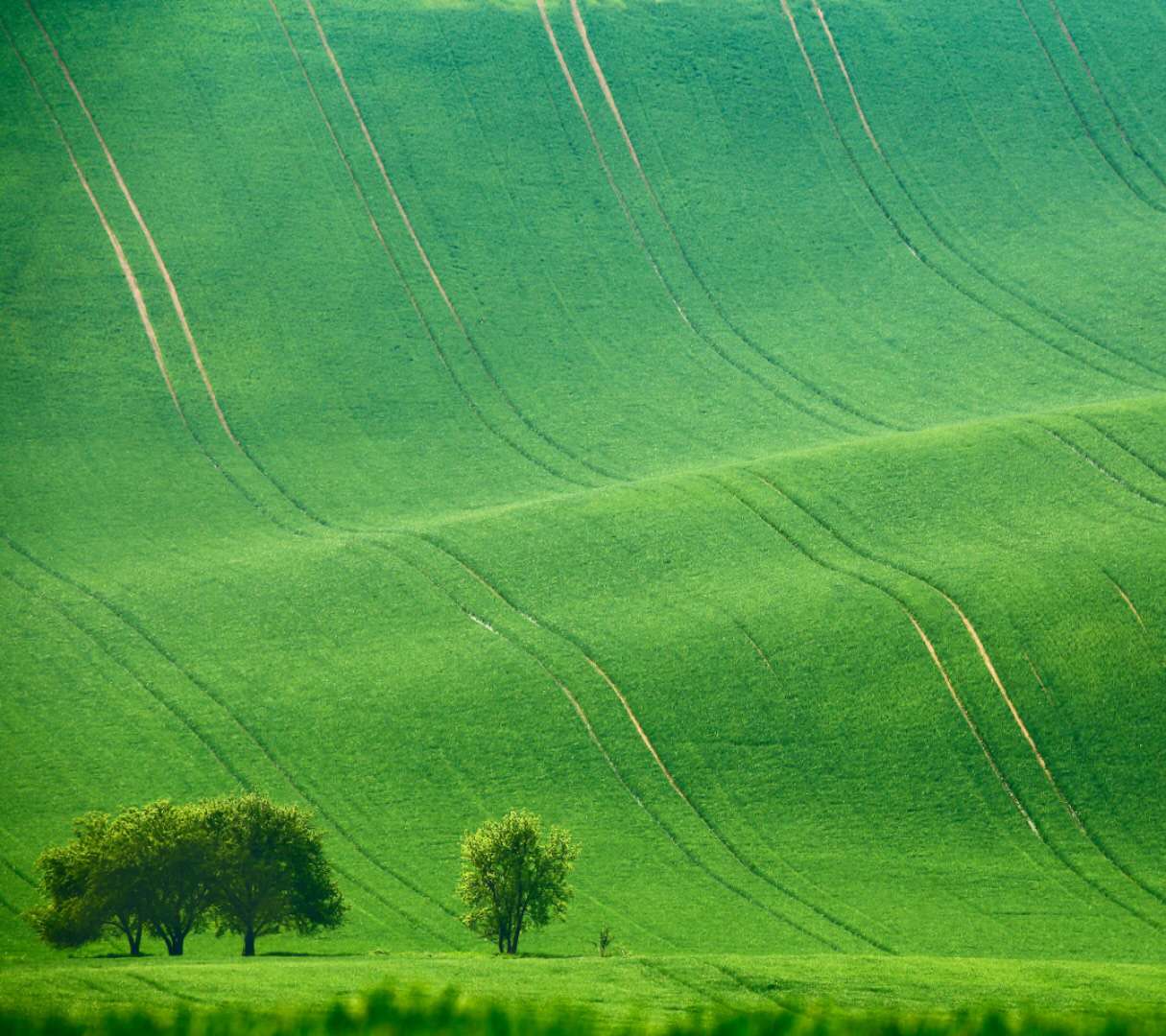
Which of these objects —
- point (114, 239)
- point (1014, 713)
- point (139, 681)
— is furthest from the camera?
point (114, 239)

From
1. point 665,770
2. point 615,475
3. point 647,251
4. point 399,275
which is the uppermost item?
point 647,251

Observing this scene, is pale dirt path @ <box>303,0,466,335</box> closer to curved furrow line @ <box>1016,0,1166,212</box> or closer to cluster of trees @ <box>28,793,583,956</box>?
curved furrow line @ <box>1016,0,1166,212</box>

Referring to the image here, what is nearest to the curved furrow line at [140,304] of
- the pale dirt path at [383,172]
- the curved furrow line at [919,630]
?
the pale dirt path at [383,172]

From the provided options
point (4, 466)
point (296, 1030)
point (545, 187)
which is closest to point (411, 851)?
point (4, 466)

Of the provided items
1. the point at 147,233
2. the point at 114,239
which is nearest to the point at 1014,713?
the point at 147,233

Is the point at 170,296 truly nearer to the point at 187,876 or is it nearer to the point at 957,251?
the point at 957,251

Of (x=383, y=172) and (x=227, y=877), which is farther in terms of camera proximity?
(x=383, y=172)

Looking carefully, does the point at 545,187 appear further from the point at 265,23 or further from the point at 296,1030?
the point at 296,1030

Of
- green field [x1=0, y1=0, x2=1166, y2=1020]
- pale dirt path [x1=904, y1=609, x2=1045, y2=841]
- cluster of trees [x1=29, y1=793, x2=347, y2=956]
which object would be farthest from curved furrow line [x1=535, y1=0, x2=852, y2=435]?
cluster of trees [x1=29, y1=793, x2=347, y2=956]
